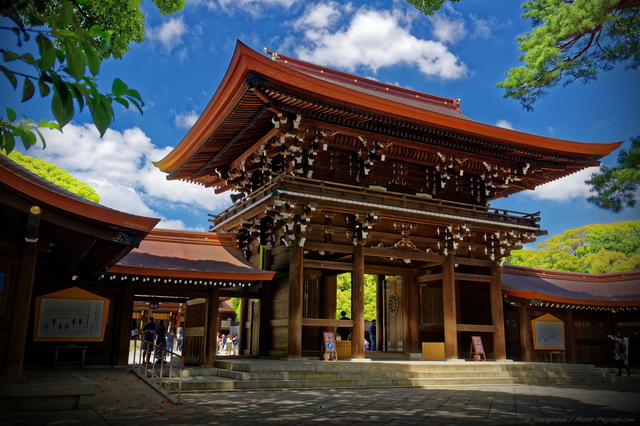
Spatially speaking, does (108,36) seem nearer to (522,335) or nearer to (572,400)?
(572,400)

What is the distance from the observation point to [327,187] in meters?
13.8

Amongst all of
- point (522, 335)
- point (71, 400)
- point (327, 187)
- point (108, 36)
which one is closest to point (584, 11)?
point (327, 187)

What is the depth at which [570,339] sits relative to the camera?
766 inches

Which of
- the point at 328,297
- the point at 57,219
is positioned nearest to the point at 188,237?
the point at 328,297

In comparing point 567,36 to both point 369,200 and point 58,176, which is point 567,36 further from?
point 58,176

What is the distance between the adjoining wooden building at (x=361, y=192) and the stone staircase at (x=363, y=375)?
4.28 ft

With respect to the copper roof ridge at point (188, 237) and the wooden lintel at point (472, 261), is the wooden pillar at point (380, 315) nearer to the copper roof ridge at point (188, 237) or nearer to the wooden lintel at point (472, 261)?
the wooden lintel at point (472, 261)

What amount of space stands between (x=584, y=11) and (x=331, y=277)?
34.0 ft

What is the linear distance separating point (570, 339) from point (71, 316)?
18.0 metres

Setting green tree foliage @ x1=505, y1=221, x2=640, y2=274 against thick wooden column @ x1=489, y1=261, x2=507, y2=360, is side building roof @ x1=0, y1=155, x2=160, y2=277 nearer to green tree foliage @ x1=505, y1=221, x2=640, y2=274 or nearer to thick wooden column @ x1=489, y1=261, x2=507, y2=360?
thick wooden column @ x1=489, y1=261, x2=507, y2=360

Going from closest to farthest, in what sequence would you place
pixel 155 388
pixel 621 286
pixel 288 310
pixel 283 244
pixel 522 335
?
pixel 155 388 → pixel 288 310 → pixel 283 244 → pixel 522 335 → pixel 621 286

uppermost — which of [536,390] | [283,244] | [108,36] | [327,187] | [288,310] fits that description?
[327,187]

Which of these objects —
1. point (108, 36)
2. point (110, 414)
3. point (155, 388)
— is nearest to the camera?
point (108, 36)

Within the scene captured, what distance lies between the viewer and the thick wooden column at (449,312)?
612 inches
